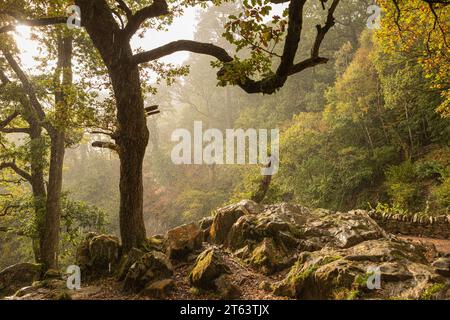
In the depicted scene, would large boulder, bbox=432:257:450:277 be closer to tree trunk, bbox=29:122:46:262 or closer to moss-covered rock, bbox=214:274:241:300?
moss-covered rock, bbox=214:274:241:300

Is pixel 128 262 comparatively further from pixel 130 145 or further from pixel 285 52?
pixel 285 52

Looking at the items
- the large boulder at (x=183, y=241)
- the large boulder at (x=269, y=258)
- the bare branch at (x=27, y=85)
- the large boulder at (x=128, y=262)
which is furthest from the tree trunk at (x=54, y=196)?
the large boulder at (x=269, y=258)

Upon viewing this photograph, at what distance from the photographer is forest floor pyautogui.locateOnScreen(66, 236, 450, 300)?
6219 mm

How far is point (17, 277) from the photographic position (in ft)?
27.6

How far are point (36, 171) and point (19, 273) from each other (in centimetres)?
563

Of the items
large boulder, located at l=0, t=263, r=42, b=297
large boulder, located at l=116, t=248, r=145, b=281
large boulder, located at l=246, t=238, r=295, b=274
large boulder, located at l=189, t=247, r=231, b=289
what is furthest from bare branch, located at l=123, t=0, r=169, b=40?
large boulder, located at l=0, t=263, r=42, b=297

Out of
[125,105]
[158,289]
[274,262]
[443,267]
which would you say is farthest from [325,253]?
[125,105]

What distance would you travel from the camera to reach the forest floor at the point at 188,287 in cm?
622

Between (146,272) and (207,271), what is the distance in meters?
1.27

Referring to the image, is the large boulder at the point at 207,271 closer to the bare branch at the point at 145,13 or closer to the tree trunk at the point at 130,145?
the tree trunk at the point at 130,145

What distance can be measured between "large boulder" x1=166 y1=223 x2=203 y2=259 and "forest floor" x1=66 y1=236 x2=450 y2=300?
13.6 inches

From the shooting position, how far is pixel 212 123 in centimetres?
3734
